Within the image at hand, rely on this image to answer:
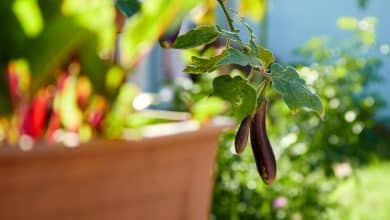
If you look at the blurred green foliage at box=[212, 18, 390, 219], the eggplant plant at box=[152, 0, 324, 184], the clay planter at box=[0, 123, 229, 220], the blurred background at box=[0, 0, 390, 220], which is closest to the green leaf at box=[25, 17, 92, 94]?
the blurred background at box=[0, 0, 390, 220]

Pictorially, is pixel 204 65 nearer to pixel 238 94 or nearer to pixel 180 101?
pixel 238 94

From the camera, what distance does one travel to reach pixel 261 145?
2.09 ft

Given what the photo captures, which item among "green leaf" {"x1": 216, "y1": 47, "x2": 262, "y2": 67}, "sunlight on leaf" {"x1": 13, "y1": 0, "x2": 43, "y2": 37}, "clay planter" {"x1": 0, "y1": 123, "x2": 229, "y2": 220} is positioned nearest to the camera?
"green leaf" {"x1": 216, "y1": 47, "x2": 262, "y2": 67}

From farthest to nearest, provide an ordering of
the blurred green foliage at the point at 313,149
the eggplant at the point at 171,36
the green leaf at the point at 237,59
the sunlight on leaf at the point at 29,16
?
1. the blurred green foliage at the point at 313,149
2. the sunlight on leaf at the point at 29,16
3. the eggplant at the point at 171,36
4. the green leaf at the point at 237,59

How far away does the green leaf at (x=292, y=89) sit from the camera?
0.57 m

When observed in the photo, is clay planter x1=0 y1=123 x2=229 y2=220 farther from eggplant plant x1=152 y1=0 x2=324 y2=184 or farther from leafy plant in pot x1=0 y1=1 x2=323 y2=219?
eggplant plant x1=152 y1=0 x2=324 y2=184

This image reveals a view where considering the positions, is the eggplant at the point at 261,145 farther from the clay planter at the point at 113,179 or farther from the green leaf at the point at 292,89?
the clay planter at the point at 113,179

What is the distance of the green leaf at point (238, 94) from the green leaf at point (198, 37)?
50 millimetres

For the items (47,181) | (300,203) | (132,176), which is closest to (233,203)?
(300,203)

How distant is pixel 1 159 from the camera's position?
70.0 inches

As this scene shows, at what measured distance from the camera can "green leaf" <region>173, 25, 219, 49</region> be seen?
0.62 m

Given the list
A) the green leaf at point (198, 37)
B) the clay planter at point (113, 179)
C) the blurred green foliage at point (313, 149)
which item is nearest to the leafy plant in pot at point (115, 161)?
the clay planter at point (113, 179)

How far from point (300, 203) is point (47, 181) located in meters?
1.14

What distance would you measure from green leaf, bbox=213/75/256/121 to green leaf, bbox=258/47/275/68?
4 cm
